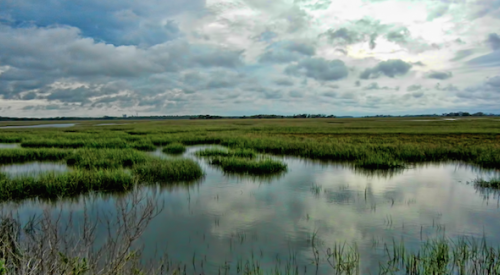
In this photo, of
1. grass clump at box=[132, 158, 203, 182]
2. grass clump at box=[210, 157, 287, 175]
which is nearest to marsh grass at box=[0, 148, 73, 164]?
grass clump at box=[132, 158, 203, 182]

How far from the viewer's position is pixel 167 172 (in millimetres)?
13594

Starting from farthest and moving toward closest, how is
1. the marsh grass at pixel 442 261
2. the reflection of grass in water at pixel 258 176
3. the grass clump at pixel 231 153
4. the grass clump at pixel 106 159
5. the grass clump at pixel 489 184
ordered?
the grass clump at pixel 231 153 → the grass clump at pixel 106 159 → the reflection of grass in water at pixel 258 176 → the grass clump at pixel 489 184 → the marsh grass at pixel 442 261

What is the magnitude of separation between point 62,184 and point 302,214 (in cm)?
860

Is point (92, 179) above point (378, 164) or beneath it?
above

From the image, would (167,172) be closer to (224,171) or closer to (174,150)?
(224,171)

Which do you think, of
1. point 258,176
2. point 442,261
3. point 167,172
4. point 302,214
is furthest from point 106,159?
point 442,261

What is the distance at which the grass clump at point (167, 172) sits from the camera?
13366 millimetres

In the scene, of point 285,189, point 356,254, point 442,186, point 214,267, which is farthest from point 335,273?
point 442,186

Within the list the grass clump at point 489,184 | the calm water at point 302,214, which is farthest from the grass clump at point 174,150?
the grass clump at point 489,184

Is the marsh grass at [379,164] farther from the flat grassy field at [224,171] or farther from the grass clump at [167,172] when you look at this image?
the grass clump at [167,172]

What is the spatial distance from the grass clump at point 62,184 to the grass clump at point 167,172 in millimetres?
1384

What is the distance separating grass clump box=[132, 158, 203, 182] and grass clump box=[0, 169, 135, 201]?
138 centimetres

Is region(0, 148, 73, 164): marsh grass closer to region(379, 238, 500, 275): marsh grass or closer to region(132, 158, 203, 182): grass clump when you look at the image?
region(132, 158, 203, 182): grass clump

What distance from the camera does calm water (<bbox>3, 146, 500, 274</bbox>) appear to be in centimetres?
670
